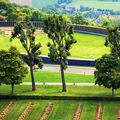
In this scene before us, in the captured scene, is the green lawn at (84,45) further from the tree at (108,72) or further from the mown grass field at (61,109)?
the mown grass field at (61,109)

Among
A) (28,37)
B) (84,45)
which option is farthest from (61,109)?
(84,45)

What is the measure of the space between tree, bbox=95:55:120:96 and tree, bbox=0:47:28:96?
12072 millimetres

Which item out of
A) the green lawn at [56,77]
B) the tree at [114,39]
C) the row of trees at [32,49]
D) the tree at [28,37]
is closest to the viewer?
the row of trees at [32,49]

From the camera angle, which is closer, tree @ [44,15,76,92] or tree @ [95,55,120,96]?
tree @ [95,55,120,96]

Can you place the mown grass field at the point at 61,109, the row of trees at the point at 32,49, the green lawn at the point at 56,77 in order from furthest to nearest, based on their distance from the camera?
the green lawn at the point at 56,77 → the row of trees at the point at 32,49 → the mown grass field at the point at 61,109

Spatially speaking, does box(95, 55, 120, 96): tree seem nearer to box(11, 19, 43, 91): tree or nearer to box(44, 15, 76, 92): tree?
box(44, 15, 76, 92): tree

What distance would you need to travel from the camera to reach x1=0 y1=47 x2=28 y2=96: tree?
257 feet

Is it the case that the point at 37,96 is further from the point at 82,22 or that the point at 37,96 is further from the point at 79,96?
the point at 82,22

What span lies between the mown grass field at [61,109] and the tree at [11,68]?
3495mm

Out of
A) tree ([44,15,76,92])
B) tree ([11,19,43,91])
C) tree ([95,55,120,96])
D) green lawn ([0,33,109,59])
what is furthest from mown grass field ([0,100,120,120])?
green lawn ([0,33,109,59])

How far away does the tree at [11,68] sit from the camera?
7833 cm

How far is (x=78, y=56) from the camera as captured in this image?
10694 cm

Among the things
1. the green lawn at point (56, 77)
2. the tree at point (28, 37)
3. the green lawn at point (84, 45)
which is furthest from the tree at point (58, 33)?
the green lawn at point (84, 45)

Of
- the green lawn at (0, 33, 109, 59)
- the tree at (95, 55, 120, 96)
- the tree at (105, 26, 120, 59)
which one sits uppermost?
the tree at (105, 26, 120, 59)
